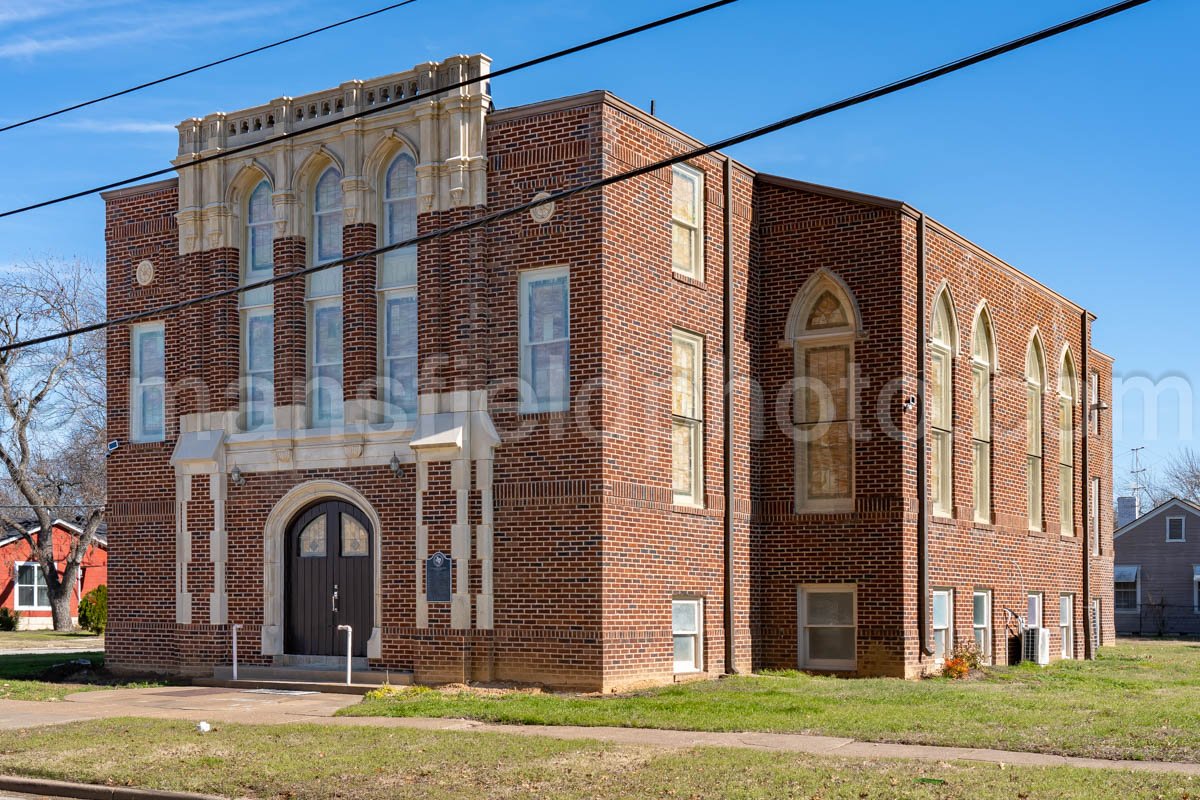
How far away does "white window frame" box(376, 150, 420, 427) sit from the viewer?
2106cm

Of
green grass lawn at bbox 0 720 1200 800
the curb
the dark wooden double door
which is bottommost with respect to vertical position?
the curb

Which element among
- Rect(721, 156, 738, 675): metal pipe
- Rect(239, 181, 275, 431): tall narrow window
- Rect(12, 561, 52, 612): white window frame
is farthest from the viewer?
Rect(12, 561, 52, 612): white window frame

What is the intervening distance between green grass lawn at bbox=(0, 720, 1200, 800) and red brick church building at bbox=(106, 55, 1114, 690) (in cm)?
541

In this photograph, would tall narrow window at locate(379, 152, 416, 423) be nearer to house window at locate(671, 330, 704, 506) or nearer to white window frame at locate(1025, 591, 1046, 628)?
house window at locate(671, 330, 704, 506)

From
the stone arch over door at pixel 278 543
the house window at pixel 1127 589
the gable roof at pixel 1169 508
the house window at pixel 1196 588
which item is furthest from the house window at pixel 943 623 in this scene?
the house window at pixel 1196 588

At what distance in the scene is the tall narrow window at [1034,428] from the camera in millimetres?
28766

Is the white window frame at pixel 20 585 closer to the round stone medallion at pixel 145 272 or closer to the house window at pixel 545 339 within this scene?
the round stone medallion at pixel 145 272

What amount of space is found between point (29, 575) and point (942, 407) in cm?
4277

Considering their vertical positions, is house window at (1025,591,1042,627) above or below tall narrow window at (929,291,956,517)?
below

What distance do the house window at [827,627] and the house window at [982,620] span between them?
3618 millimetres

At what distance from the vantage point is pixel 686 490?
70.4 feet

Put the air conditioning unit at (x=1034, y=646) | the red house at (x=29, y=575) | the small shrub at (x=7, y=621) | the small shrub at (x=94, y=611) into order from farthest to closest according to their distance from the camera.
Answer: the red house at (x=29, y=575) < the small shrub at (x=7, y=621) < the small shrub at (x=94, y=611) < the air conditioning unit at (x=1034, y=646)

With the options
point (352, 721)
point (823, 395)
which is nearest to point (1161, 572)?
point (823, 395)

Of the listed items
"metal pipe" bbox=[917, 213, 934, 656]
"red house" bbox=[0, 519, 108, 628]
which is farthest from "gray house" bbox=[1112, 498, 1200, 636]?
"red house" bbox=[0, 519, 108, 628]
